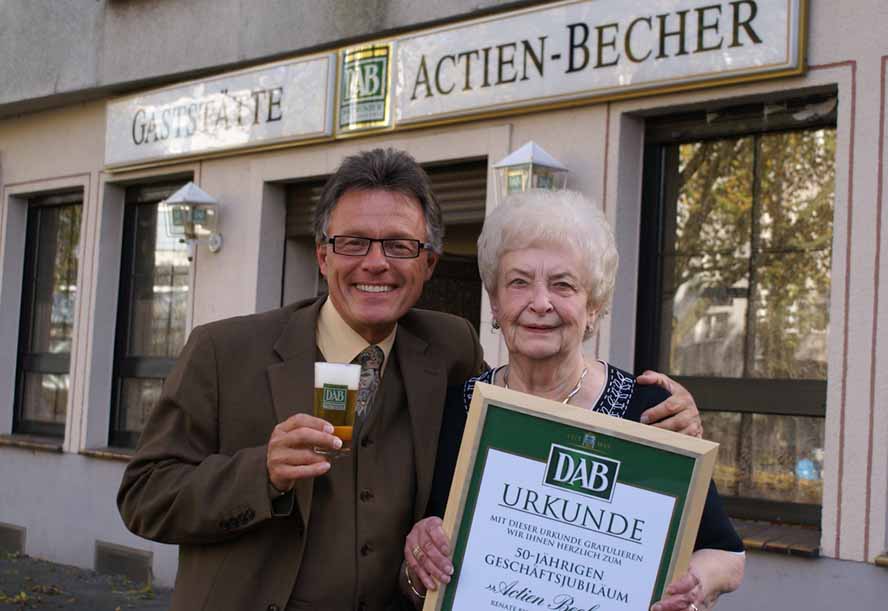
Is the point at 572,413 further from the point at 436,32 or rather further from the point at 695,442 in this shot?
the point at 436,32

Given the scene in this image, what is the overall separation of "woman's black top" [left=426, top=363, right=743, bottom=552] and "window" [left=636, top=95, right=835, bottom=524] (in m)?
3.00

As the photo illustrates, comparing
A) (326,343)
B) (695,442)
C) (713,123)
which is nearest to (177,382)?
(326,343)

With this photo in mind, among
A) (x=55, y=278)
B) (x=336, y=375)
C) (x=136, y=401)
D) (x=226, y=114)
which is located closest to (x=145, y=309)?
(x=136, y=401)

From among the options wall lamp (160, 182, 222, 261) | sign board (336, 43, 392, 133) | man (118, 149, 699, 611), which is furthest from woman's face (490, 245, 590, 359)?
wall lamp (160, 182, 222, 261)

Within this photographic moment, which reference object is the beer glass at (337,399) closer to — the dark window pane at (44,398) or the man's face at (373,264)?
the man's face at (373,264)

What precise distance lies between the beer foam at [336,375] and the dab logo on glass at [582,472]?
0.41m

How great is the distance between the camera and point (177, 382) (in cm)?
253

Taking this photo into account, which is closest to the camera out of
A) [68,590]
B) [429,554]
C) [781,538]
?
[429,554]

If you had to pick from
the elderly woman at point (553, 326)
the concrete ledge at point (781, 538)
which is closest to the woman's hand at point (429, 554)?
the elderly woman at point (553, 326)

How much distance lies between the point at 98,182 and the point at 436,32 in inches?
143

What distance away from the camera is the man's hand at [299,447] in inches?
83.9

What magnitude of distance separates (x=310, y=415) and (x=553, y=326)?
0.53 m

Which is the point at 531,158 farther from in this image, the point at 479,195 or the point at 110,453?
the point at 110,453

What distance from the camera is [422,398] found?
262 centimetres
